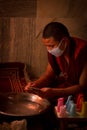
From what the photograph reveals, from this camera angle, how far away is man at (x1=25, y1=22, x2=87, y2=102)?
2354mm

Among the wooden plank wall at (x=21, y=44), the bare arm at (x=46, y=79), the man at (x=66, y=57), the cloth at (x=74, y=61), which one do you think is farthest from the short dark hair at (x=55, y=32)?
the wooden plank wall at (x=21, y=44)

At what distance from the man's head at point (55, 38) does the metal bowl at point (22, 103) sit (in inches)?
14.8

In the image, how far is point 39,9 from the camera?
10.7 feet

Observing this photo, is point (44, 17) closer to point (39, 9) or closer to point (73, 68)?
point (39, 9)

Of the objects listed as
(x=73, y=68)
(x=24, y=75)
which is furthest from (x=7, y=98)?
(x=24, y=75)

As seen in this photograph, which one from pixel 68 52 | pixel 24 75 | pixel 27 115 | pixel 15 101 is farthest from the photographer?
pixel 24 75

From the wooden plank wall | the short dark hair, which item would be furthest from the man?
the wooden plank wall

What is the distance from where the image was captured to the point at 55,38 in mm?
2404

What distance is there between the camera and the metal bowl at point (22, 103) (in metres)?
2.19

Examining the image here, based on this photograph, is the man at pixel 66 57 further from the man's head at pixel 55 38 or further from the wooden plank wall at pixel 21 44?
the wooden plank wall at pixel 21 44

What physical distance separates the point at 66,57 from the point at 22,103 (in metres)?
0.51

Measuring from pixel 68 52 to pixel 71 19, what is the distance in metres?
0.92

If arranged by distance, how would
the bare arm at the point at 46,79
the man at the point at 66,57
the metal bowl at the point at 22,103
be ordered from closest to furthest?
the metal bowl at the point at 22,103, the man at the point at 66,57, the bare arm at the point at 46,79

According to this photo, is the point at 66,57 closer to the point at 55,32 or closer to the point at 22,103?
the point at 55,32
